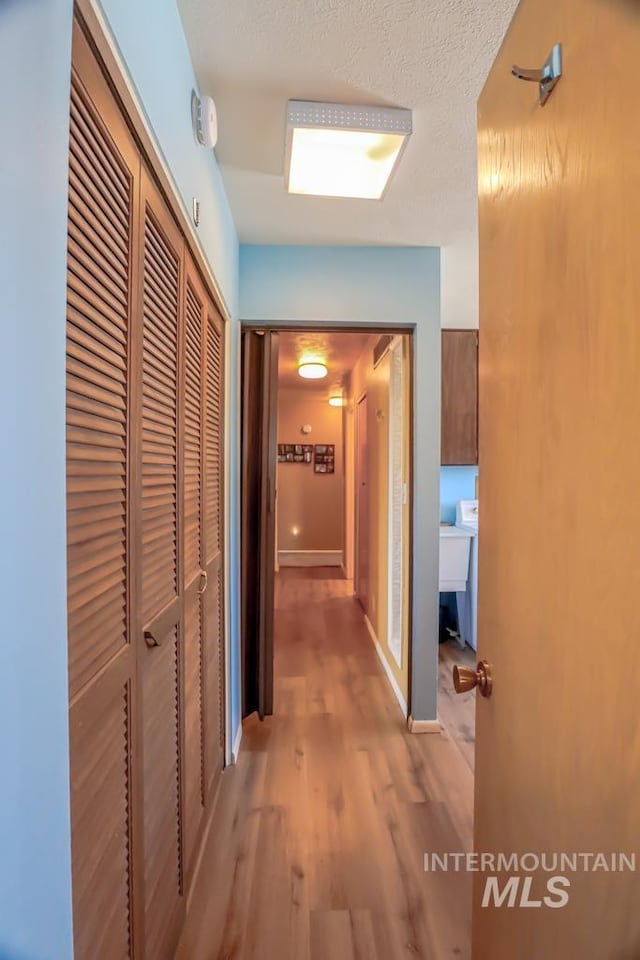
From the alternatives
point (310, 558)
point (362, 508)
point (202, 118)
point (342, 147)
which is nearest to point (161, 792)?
point (202, 118)

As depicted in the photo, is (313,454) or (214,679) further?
(313,454)

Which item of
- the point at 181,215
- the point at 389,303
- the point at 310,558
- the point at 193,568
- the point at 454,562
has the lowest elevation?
the point at 310,558

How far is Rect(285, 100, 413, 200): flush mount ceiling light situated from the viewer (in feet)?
4.62

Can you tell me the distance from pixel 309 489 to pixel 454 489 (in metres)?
2.82

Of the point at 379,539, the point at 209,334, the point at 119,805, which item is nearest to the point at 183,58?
the point at 209,334

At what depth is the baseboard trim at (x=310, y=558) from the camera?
21.1 feet

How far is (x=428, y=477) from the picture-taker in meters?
2.37

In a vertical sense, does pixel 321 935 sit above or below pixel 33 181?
below

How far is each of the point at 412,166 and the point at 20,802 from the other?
6.68 ft

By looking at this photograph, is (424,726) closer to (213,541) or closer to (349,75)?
(213,541)

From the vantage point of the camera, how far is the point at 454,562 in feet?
11.1

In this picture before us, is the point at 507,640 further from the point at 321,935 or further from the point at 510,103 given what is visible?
the point at 321,935

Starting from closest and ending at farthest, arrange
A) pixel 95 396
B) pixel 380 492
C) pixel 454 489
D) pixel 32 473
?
pixel 32 473, pixel 95 396, pixel 380 492, pixel 454 489

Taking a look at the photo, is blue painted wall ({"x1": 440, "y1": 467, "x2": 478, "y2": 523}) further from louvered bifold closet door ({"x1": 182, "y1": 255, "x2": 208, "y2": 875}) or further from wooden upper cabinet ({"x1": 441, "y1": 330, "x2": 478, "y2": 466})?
louvered bifold closet door ({"x1": 182, "y1": 255, "x2": 208, "y2": 875})
